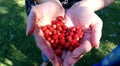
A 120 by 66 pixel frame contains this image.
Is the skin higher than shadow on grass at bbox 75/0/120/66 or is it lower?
higher

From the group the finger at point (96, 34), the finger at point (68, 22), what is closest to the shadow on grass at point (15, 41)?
the finger at point (68, 22)

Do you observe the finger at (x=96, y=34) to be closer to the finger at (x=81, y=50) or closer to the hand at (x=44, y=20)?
the finger at (x=81, y=50)

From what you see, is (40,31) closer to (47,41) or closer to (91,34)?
(47,41)

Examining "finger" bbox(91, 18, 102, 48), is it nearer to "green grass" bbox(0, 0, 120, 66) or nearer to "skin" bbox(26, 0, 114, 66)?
"skin" bbox(26, 0, 114, 66)

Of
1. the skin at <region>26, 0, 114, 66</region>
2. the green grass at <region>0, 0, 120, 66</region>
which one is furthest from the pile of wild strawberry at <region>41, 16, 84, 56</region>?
the green grass at <region>0, 0, 120, 66</region>

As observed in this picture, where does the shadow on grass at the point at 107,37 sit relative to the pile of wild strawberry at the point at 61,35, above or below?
below

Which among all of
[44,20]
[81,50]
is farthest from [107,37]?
Result: [81,50]

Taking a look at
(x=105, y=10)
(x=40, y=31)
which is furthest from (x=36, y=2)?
(x=105, y=10)
